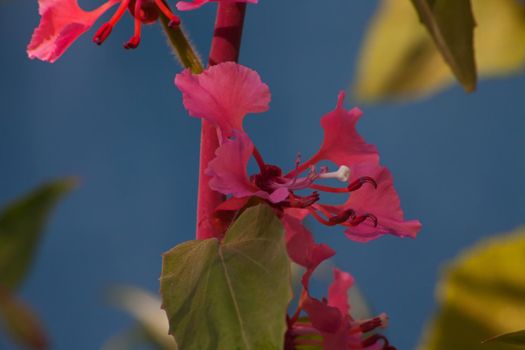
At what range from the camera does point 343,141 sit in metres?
0.42

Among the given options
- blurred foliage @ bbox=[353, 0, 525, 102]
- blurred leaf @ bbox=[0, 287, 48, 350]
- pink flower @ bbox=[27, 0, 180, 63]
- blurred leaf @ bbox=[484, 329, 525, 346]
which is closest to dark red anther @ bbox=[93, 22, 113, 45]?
pink flower @ bbox=[27, 0, 180, 63]

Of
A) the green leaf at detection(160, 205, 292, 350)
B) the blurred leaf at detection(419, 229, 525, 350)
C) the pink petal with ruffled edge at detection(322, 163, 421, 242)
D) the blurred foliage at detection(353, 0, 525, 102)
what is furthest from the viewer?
the blurred foliage at detection(353, 0, 525, 102)

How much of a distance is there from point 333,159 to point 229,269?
12 centimetres

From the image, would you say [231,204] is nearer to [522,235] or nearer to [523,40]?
[522,235]

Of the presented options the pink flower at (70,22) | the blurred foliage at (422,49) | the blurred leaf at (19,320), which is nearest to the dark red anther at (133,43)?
the pink flower at (70,22)

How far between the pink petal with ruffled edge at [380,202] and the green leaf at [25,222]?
0.44 meters

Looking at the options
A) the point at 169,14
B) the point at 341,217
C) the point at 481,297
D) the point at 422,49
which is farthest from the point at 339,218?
the point at 422,49

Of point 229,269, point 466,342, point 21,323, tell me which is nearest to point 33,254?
point 21,323

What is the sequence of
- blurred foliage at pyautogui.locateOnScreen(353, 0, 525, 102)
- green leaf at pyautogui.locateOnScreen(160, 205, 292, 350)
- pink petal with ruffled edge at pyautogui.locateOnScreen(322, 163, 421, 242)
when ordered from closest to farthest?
1. green leaf at pyautogui.locateOnScreen(160, 205, 292, 350)
2. pink petal with ruffled edge at pyautogui.locateOnScreen(322, 163, 421, 242)
3. blurred foliage at pyautogui.locateOnScreen(353, 0, 525, 102)

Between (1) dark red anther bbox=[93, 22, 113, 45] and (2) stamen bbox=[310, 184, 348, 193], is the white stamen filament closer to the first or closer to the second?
(2) stamen bbox=[310, 184, 348, 193]

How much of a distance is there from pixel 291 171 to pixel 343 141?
0.03 m

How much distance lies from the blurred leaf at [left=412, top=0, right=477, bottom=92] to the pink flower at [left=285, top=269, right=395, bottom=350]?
131mm

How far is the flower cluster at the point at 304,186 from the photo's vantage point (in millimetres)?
369

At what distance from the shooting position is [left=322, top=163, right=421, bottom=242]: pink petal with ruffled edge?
412mm
